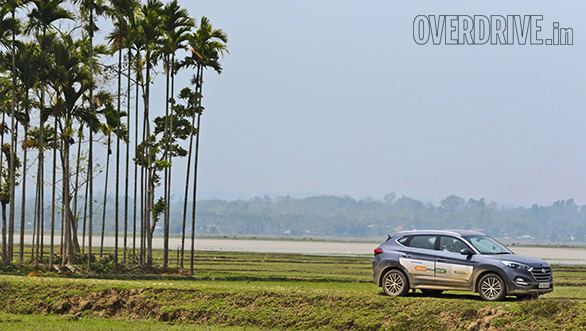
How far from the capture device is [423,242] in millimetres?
19766

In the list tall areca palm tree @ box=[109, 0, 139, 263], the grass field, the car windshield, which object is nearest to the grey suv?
the car windshield

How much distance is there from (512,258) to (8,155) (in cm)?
3627

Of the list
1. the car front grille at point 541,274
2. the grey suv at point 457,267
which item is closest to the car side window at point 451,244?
the grey suv at point 457,267

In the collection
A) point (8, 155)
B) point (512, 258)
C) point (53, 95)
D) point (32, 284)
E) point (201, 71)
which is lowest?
point (32, 284)

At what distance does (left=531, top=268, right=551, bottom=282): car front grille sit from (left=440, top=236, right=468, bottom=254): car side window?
2.18 metres

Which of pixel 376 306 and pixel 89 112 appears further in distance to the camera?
pixel 89 112

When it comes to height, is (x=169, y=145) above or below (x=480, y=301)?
above

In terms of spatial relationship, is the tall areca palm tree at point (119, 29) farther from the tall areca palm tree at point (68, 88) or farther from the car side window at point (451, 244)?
the car side window at point (451, 244)

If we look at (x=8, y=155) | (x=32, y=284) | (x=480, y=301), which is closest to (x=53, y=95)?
(x=8, y=155)

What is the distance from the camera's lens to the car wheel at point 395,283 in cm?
1962

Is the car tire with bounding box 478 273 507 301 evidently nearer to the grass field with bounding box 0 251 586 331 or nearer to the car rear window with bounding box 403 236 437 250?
the grass field with bounding box 0 251 586 331

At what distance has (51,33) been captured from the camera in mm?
38406

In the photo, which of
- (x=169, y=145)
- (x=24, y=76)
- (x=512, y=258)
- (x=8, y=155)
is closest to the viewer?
(x=512, y=258)

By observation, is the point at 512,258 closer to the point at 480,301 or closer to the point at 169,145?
the point at 480,301
